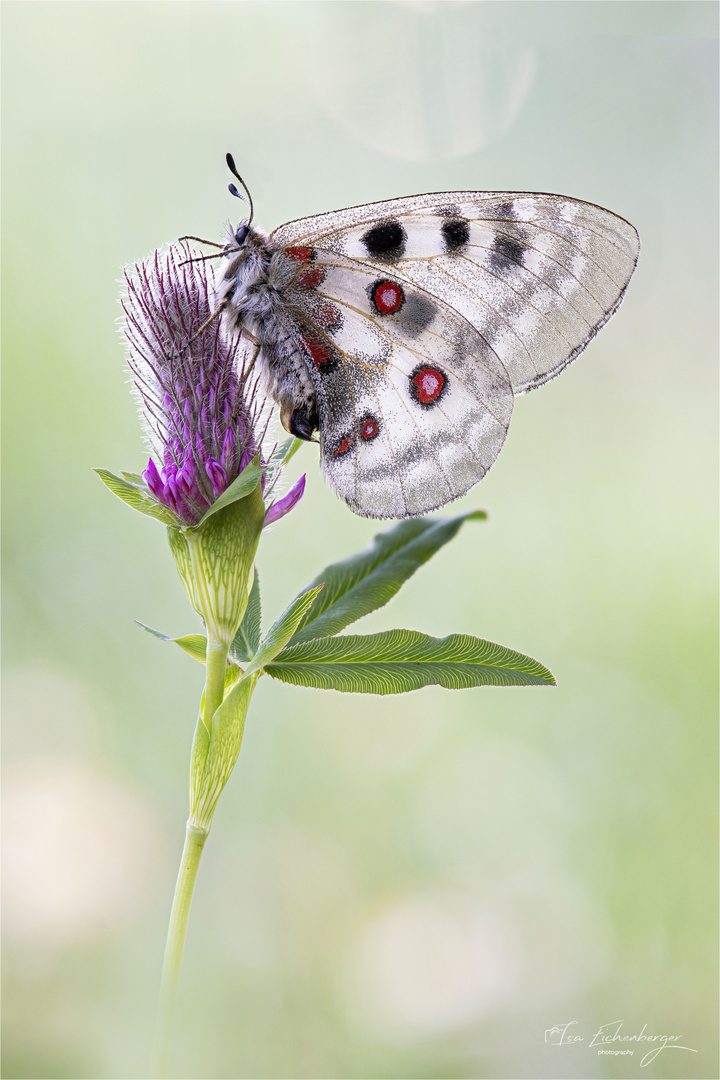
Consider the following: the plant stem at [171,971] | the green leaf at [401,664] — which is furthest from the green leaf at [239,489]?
the plant stem at [171,971]

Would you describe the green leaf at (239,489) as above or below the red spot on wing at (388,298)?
below

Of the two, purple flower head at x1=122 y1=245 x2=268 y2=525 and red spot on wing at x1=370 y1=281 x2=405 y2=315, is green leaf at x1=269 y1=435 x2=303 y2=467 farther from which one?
red spot on wing at x1=370 y1=281 x2=405 y2=315

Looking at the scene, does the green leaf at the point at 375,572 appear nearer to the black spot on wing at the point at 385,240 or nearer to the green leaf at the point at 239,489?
the green leaf at the point at 239,489

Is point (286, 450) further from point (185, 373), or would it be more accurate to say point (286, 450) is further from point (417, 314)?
point (417, 314)

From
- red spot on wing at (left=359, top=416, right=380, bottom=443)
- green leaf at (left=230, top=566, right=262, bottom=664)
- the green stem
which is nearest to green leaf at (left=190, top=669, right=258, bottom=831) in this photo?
the green stem

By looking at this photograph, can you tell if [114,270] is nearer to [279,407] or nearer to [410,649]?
[279,407]

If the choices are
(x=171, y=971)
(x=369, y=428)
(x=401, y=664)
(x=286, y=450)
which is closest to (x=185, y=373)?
(x=286, y=450)

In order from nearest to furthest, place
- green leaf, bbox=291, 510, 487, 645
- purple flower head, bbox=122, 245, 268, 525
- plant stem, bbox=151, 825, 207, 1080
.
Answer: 1. plant stem, bbox=151, 825, 207, 1080
2. purple flower head, bbox=122, 245, 268, 525
3. green leaf, bbox=291, 510, 487, 645
